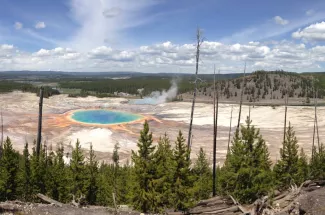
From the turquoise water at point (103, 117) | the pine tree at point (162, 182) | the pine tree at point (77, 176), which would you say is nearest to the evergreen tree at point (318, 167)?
the pine tree at point (162, 182)

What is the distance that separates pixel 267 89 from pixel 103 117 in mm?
102369

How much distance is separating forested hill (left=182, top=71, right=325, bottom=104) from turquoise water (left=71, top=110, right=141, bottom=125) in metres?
58.5

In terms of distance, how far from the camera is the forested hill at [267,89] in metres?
157

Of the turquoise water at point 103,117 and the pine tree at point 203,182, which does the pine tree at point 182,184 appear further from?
the turquoise water at point 103,117

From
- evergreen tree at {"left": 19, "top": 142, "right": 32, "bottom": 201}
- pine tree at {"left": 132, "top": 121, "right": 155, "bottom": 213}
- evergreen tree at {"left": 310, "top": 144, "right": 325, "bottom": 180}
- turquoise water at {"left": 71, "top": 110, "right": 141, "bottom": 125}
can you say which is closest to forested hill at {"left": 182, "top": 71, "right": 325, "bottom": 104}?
turquoise water at {"left": 71, "top": 110, "right": 141, "bottom": 125}

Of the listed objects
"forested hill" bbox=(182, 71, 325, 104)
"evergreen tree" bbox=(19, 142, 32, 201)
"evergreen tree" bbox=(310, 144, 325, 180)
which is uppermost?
"forested hill" bbox=(182, 71, 325, 104)

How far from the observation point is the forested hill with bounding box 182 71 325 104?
15715cm

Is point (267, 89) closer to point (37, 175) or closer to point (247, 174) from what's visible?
point (37, 175)

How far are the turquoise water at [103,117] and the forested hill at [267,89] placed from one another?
58.5 metres

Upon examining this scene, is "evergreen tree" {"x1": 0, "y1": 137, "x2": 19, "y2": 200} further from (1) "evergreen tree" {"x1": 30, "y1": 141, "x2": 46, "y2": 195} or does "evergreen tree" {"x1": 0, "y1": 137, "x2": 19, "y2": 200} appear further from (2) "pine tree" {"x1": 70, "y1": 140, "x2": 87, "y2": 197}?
(2) "pine tree" {"x1": 70, "y1": 140, "x2": 87, "y2": 197}

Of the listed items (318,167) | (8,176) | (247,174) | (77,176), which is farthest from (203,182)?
(8,176)

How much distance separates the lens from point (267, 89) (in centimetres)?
16912

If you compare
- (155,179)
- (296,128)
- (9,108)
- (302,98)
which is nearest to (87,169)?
(155,179)

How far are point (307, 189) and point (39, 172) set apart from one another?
2465cm
